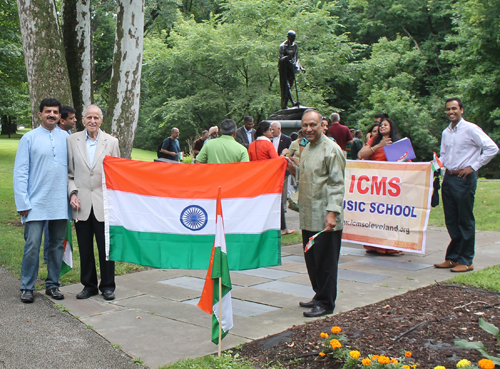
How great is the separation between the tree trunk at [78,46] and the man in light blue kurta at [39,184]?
18.1 feet

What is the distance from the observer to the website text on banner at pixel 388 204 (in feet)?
24.7

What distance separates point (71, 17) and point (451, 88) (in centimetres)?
3048

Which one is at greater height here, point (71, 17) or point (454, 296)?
point (71, 17)

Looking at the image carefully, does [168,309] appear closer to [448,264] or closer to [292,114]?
[448,264]

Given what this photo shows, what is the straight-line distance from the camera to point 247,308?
17.7ft

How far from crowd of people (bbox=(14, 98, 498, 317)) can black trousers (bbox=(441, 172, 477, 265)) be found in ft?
0.04

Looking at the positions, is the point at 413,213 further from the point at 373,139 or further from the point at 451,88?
the point at 451,88

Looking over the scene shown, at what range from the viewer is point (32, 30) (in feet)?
31.3

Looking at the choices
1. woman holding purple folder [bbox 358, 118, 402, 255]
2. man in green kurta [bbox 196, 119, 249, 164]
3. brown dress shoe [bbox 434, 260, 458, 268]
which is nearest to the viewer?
man in green kurta [bbox 196, 119, 249, 164]

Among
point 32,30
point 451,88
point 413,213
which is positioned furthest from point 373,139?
point 451,88

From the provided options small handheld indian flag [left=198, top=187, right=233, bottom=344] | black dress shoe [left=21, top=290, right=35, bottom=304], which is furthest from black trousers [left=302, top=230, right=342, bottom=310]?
black dress shoe [left=21, top=290, right=35, bottom=304]

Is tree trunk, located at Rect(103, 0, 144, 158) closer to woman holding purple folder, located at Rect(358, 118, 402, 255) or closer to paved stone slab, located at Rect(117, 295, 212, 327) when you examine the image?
woman holding purple folder, located at Rect(358, 118, 402, 255)

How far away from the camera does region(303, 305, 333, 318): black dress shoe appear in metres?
5.02

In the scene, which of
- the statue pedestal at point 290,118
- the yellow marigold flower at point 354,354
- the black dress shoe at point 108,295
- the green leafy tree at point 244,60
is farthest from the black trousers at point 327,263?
the green leafy tree at point 244,60
